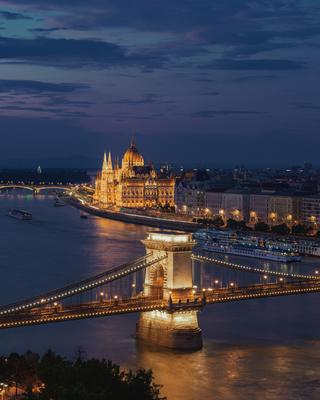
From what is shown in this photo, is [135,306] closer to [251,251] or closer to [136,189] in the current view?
[251,251]

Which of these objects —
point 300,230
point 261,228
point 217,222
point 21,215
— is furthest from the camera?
point 21,215

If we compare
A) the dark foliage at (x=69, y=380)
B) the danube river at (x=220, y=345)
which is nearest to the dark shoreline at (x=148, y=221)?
the danube river at (x=220, y=345)

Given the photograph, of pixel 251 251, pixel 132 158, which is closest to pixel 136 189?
pixel 132 158

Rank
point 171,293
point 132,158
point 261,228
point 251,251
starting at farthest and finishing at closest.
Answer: point 132,158 < point 261,228 < point 251,251 < point 171,293

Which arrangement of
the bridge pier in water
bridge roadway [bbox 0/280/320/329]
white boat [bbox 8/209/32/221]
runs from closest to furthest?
bridge roadway [bbox 0/280/320/329], the bridge pier in water, white boat [bbox 8/209/32/221]

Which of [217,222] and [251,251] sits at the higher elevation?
[217,222]

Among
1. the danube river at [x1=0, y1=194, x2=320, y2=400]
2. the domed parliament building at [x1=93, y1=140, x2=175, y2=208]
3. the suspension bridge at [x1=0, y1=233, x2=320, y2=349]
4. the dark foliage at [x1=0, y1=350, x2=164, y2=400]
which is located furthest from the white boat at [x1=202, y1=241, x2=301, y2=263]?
the domed parliament building at [x1=93, y1=140, x2=175, y2=208]

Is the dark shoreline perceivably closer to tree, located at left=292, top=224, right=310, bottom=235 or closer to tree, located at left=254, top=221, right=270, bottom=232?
tree, located at left=254, top=221, right=270, bottom=232
